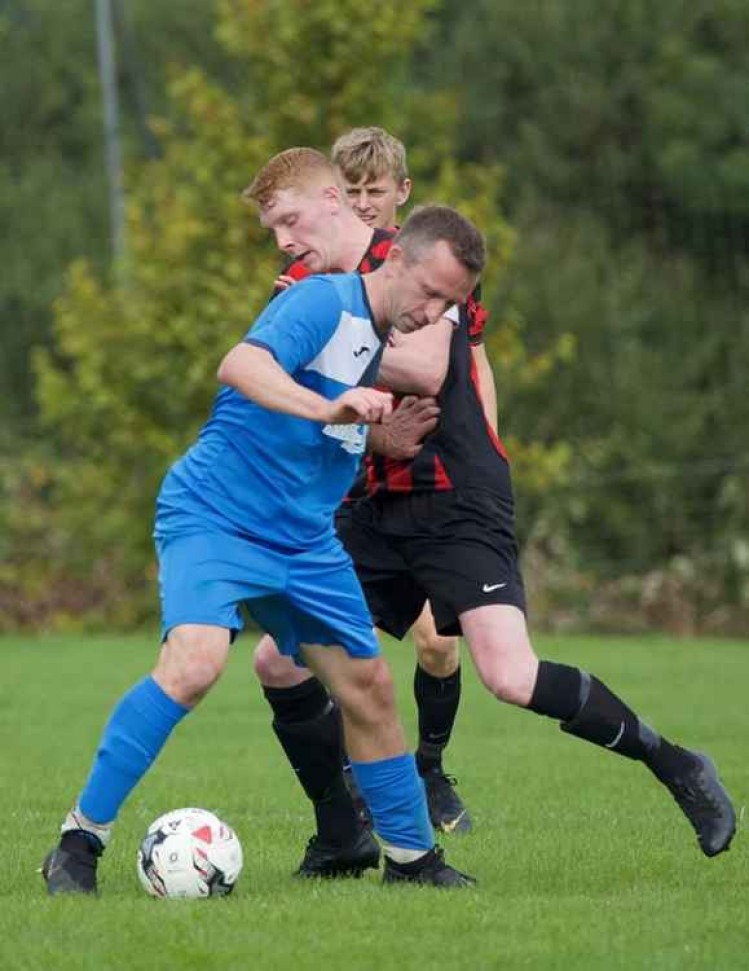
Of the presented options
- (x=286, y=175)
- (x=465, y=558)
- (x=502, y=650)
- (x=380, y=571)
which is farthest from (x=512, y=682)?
(x=286, y=175)

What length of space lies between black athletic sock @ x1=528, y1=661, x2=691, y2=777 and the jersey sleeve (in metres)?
1.29

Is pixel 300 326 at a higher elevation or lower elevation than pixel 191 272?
higher

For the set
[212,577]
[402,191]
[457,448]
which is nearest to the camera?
[212,577]

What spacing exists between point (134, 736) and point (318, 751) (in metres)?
0.94

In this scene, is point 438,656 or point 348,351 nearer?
point 348,351

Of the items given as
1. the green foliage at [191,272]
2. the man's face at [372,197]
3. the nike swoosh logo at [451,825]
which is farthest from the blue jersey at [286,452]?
the green foliage at [191,272]

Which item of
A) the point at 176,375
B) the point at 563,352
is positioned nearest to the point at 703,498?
the point at 563,352

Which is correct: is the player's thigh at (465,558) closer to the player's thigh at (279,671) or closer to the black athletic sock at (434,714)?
the player's thigh at (279,671)

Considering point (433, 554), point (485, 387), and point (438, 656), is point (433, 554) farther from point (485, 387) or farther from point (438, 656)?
point (438, 656)

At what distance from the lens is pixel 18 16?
133 ft

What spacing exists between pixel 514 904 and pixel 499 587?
1.18 meters

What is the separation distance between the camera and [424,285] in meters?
5.36

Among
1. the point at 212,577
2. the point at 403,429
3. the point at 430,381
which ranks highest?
the point at 430,381

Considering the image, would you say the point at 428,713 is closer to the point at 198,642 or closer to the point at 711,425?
the point at 198,642
